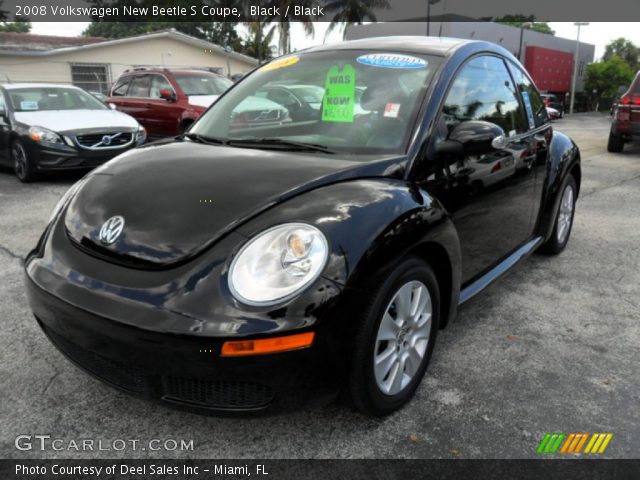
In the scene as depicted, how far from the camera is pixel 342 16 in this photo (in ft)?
125

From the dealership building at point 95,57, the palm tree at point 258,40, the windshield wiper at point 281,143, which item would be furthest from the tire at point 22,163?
the palm tree at point 258,40

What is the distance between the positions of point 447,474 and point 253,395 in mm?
777

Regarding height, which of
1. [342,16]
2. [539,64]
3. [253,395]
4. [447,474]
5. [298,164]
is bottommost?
[447,474]

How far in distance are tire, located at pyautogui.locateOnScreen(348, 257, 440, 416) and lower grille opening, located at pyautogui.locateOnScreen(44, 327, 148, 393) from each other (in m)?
0.75

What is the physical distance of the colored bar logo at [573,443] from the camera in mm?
2141

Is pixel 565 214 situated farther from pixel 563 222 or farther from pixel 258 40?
pixel 258 40

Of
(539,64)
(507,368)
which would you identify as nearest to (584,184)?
(507,368)

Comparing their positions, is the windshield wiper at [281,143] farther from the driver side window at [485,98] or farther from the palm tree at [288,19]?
the palm tree at [288,19]

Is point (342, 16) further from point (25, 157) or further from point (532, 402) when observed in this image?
point (532, 402)

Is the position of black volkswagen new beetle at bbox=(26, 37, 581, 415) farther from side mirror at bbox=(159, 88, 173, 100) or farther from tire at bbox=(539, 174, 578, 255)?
side mirror at bbox=(159, 88, 173, 100)

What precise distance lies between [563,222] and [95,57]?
83.0ft

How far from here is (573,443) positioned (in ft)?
7.14

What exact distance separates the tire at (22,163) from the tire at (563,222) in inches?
255

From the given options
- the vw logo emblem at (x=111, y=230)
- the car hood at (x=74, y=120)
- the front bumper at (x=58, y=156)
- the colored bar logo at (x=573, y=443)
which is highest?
the car hood at (x=74, y=120)
